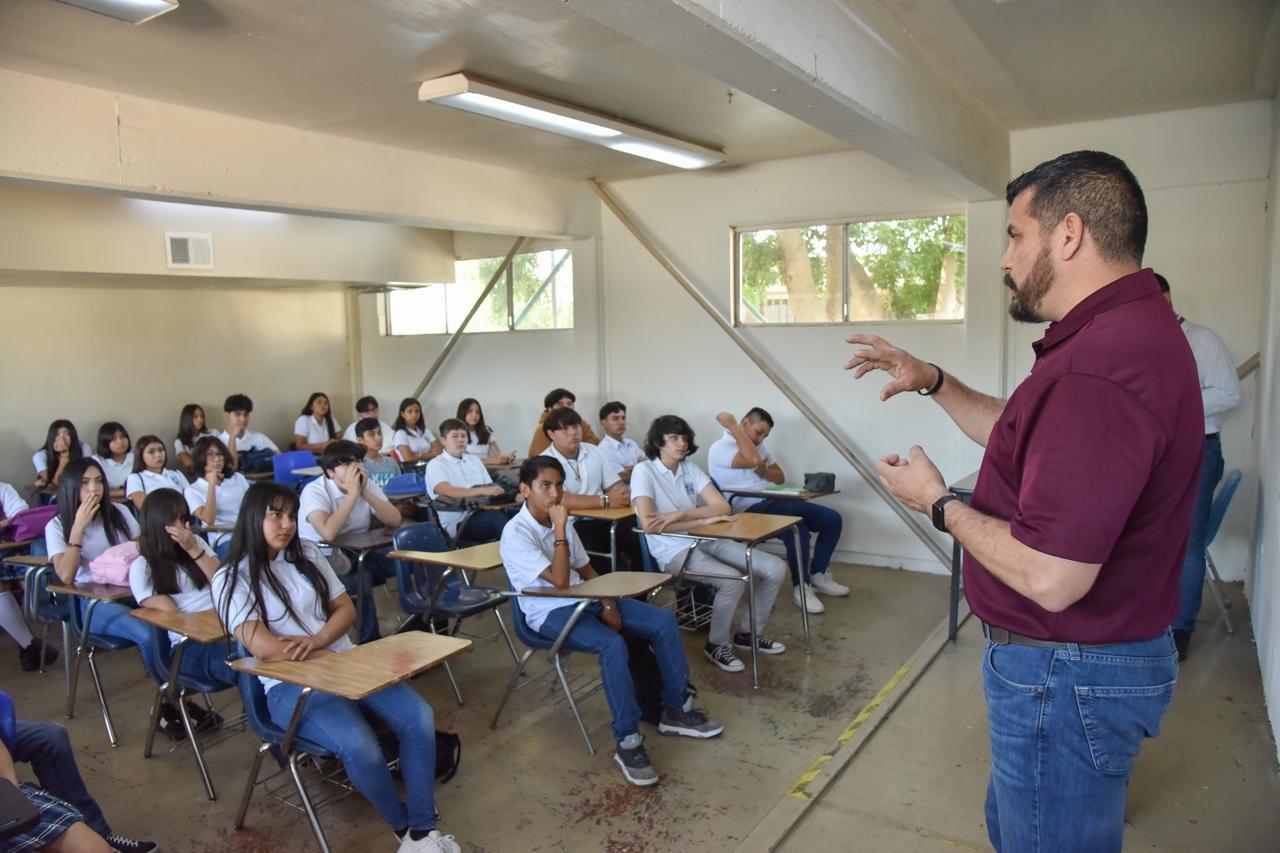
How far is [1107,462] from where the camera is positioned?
1.22 meters

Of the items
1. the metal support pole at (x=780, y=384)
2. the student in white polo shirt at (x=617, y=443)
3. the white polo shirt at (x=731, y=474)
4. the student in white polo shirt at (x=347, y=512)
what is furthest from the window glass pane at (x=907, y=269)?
the student in white polo shirt at (x=347, y=512)

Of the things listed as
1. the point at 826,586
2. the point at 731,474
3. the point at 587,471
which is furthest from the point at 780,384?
the point at 587,471

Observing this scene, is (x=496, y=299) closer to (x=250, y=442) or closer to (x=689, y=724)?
(x=250, y=442)

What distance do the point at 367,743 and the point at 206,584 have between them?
1.30 metres

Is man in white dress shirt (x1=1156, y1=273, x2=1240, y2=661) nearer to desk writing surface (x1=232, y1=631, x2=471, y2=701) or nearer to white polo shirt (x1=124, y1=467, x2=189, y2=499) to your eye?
desk writing surface (x1=232, y1=631, x2=471, y2=701)

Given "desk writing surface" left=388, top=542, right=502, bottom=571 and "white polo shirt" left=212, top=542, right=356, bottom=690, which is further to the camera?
"desk writing surface" left=388, top=542, right=502, bottom=571

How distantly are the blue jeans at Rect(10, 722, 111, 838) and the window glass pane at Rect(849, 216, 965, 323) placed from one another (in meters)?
5.19

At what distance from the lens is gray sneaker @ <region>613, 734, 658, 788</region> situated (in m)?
3.15

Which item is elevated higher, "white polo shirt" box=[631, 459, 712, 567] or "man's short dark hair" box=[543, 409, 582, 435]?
"man's short dark hair" box=[543, 409, 582, 435]

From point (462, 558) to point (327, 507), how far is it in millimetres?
1039

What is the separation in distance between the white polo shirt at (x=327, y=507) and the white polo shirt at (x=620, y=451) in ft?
5.72

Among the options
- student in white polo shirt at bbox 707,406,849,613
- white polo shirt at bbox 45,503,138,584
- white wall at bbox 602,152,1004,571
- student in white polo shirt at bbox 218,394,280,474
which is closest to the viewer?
white polo shirt at bbox 45,503,138,584

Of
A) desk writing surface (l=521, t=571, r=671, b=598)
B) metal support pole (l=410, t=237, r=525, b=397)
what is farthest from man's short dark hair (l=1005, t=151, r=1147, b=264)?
metal support pole (l=410, t=237, r=525, b=397)

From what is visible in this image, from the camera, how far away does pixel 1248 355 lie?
16.3 feet
